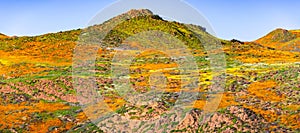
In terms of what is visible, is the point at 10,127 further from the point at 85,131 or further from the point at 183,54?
the point at 183,54

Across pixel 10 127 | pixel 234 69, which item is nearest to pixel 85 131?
pixel 10 127

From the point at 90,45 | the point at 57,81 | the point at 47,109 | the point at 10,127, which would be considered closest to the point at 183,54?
the point at 90,45

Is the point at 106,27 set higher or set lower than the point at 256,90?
higher

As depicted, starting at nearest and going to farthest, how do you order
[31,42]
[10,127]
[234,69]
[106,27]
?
[10,127] → [234,69] → [31,42] → [106,27]

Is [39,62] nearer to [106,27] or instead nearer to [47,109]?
[47,109]

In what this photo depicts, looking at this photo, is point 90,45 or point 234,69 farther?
point 90,45

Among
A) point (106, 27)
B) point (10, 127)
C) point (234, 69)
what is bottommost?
point (10, 127)

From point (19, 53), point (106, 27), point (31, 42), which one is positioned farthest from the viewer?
point (106, 27)
